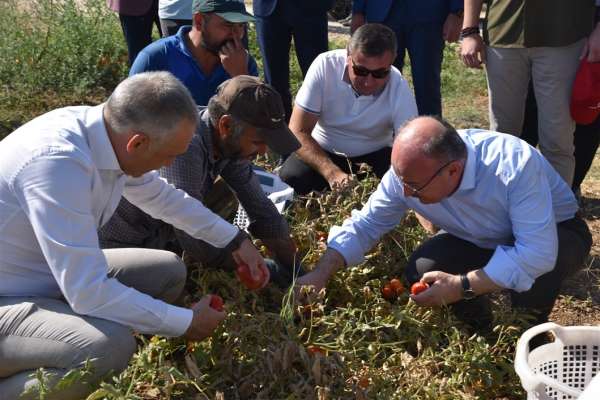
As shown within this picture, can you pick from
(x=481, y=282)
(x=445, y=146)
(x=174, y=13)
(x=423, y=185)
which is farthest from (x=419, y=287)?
(x=174, y=13)

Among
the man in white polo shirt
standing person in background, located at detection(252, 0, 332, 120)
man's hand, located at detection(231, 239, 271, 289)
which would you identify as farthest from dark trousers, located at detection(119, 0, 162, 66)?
man's hand, located at detection(231, 239, 271, 289)

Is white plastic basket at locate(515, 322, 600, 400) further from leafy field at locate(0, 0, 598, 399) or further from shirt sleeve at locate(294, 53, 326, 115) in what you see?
shirt sleeve at locate(294, 53, 326, 115)

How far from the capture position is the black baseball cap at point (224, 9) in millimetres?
4527

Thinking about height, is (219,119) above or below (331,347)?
above

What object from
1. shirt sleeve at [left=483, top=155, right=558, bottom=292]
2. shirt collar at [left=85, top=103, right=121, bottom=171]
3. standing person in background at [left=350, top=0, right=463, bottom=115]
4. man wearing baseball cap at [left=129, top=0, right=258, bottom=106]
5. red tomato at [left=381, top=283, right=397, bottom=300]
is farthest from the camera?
standing person in background at [left=350, top=0, right=463, bottom=115]

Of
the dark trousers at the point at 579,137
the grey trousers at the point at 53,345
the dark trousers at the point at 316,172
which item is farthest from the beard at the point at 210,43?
the grey trousers at the point at 53,345

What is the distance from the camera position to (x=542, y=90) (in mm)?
4613

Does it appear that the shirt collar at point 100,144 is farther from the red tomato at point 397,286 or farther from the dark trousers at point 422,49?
the dark trousers at point 422,49

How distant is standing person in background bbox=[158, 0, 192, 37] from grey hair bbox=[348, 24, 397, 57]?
54.9 inches

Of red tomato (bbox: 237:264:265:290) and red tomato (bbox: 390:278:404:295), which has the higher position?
red tomato (bbox: 237:264:265:290)

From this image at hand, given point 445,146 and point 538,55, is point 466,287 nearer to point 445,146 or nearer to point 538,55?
point 445,146

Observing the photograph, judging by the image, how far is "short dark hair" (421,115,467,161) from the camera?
3195 millimetres

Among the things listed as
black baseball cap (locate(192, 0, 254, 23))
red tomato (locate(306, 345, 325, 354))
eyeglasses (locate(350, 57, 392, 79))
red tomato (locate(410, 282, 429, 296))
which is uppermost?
black baseball cap (locate(192, 0, 254, 23))

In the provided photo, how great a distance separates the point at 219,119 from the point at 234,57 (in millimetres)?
1184
